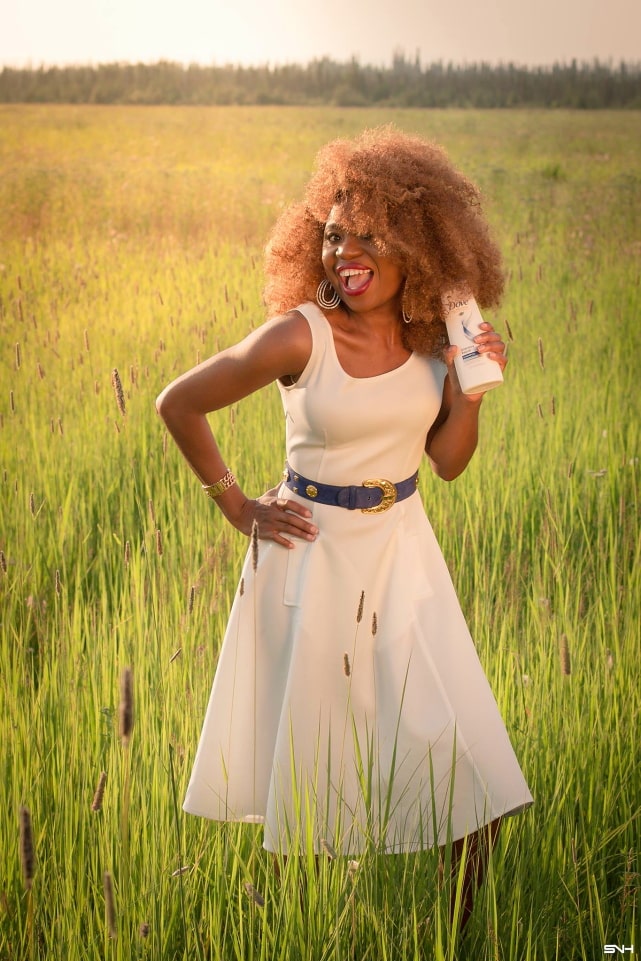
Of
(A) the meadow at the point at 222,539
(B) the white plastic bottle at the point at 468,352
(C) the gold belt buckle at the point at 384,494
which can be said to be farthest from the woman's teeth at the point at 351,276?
(A) the meadow at the point at 222,539

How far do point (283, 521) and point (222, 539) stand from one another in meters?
1.18

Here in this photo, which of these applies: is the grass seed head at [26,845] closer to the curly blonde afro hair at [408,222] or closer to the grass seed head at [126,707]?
the grass seed head at [126,707]

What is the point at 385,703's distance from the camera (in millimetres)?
1582

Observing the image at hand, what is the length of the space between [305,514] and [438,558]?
22cm

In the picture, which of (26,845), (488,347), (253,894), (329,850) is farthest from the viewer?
(488,347)

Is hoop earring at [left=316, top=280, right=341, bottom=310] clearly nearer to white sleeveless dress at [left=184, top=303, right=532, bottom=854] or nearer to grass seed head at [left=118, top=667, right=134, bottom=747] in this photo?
white sleeveless dress at [left=184, top=303, right=532, bottom=854]

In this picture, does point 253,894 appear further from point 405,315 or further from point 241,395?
point 405,315

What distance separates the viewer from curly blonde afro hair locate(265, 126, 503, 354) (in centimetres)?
163

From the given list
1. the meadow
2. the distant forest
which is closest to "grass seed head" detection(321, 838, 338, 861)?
the meadow

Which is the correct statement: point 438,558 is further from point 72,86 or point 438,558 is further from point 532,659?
point 72,86

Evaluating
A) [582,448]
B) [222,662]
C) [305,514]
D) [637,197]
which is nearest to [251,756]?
[222,662]

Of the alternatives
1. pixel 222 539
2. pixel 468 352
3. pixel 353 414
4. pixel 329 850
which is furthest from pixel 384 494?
pixel 222 539

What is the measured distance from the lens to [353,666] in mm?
1592

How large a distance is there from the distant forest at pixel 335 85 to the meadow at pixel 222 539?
202 millimetres
